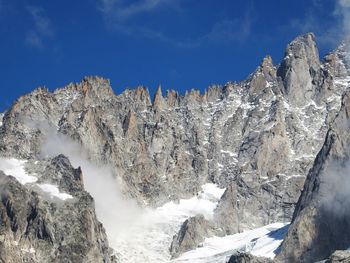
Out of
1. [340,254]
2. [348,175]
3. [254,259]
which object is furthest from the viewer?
[348,175]

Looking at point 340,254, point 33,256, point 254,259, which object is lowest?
point 340,254

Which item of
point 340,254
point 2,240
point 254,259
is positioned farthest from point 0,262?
point 340,254

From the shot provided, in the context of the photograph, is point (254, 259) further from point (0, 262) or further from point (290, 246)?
point (0, 262)

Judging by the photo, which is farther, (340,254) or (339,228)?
(339,228)

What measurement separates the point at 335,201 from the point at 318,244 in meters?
9.05

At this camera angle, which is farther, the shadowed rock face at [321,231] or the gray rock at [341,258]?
the shadowed rock face at [321,231]

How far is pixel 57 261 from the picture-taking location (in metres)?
198

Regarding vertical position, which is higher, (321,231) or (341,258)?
(321,231)

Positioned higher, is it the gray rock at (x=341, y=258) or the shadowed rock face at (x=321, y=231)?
the shadowed rock face at (x=321, y=231)

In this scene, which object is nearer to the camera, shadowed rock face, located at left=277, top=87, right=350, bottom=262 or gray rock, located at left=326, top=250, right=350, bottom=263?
gray rock, located at left=326, top=250, right=350, bottom=263

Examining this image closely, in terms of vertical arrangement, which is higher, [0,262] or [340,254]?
[0,262]

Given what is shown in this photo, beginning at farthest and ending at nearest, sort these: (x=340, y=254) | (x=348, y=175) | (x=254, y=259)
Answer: (x=348, y=175), (x=254, y=259), (x=340, y=254)

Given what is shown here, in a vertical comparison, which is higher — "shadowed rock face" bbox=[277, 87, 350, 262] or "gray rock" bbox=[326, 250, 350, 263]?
"shadowed rock face" bbox=[277, 87, 350, 262]

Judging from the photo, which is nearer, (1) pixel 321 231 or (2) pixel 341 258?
(2) pixel 341 258
